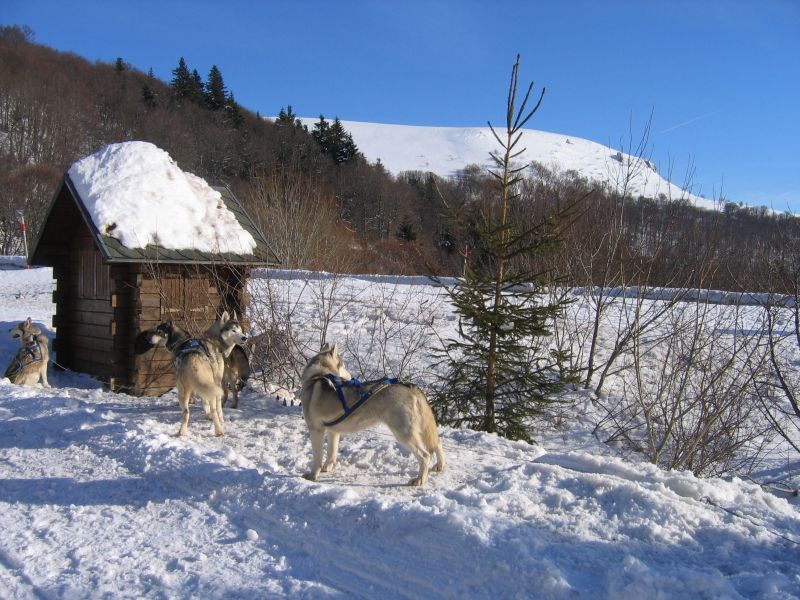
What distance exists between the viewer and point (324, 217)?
26.7 meters

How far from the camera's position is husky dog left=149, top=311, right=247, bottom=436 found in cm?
712

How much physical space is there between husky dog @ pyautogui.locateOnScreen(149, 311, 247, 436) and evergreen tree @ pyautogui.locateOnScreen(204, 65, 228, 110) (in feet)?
286

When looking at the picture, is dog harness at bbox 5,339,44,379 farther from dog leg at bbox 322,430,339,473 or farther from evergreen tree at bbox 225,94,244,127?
evergreen tree at bbox 225,94,244,127

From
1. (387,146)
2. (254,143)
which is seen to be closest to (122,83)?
(254,143)

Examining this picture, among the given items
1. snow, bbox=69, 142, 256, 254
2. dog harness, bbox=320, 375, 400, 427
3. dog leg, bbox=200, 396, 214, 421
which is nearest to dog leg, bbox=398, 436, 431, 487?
dog harness, bbox=320, 375, 400, 427

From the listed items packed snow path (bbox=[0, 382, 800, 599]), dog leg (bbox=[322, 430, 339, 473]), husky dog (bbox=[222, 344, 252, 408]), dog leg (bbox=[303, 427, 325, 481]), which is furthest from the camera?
husky dog (bbox=[222, 344, 252, 408])

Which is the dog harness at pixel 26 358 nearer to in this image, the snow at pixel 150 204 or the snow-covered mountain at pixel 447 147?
the snow at pixel 150 204

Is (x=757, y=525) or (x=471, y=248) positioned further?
(x=471, y=248)

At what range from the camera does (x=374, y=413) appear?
5.32 m

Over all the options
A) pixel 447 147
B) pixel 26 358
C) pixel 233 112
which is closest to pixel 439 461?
pixel 26 358

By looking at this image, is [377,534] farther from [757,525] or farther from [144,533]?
[757,525]

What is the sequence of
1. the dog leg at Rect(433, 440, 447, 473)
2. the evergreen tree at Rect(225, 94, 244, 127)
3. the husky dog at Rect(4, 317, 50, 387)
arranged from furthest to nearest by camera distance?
the evergreen tree at Rect(225, 94, 244, 127) → the husky dog at Rect(4, 317, 50, 387) → the dog leg at Rect(433, 440, 447, 473)

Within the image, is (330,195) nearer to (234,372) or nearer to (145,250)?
(145,250)

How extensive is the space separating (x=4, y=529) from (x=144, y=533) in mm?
1205
